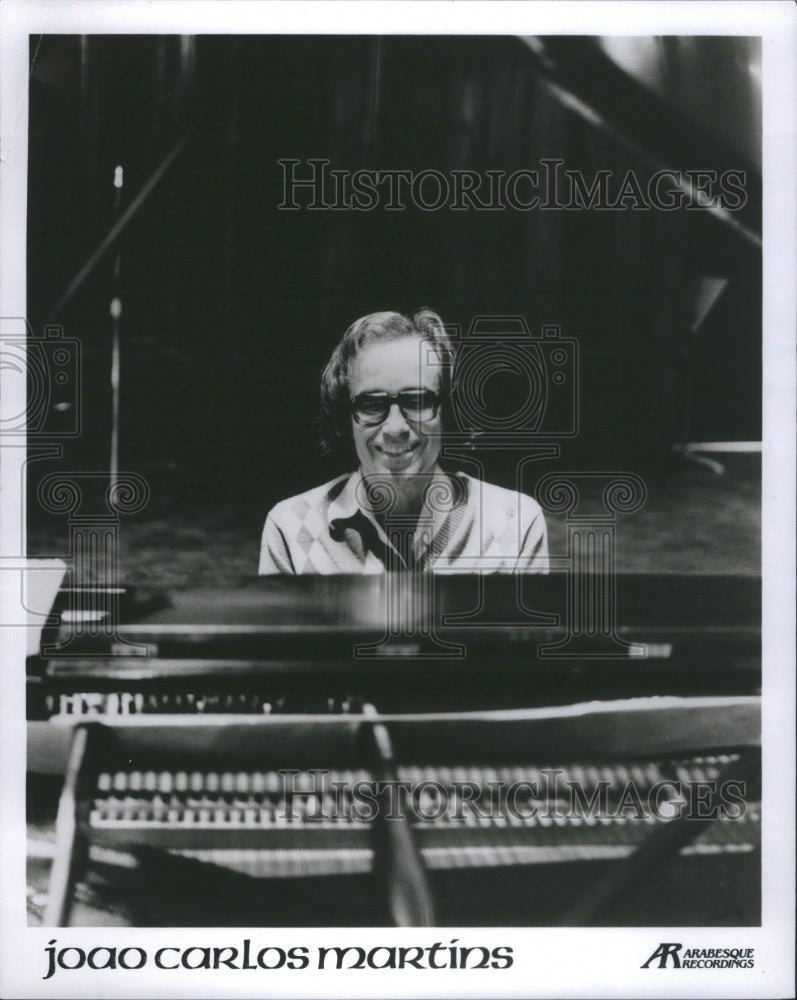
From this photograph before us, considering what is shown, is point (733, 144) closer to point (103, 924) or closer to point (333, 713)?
point (333, 713)

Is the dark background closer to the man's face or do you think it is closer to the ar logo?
the man's face

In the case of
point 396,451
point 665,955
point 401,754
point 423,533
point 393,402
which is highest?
point 393,402

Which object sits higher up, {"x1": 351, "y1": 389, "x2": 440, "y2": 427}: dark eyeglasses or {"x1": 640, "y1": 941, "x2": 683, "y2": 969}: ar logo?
{"x1": 351, "y1": 389, "x2": 440, "y2": 427}: dark eyeglasses

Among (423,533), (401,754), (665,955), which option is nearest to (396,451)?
(423,533)

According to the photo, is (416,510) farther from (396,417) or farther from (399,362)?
(399,362)

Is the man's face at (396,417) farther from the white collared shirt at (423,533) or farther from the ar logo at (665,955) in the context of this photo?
the ar logo at (665,955)

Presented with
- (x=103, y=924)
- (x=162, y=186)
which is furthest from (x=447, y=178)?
(x=103, y=924)

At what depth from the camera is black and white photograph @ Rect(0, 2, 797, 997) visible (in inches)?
78.2

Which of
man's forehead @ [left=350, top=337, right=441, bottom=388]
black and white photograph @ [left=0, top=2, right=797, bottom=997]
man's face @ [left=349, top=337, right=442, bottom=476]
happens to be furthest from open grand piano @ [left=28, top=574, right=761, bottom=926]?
man's forehead @ [left=350, top=337, right=441, bottom=388]

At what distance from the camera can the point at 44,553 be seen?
2.01m

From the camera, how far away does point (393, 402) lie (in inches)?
80.0

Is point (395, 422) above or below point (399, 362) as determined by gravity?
below

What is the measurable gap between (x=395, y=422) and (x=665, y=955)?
1338 millimetres

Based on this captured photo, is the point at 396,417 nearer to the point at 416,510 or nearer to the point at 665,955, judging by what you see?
the point at 416,510
